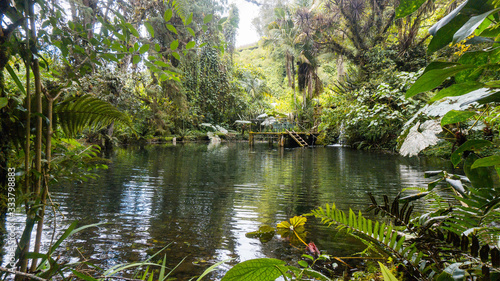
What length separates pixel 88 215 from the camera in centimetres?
275

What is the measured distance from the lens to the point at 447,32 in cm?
46

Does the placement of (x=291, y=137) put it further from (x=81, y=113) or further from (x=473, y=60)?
(x=473, y=60)

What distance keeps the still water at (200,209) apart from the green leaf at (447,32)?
1051 millimetres

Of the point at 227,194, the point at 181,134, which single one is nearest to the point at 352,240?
the point at 227,194

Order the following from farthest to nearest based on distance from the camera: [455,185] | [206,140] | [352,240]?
[206,140], [352,240], [455,185]

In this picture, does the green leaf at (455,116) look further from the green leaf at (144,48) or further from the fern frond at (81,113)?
the fern frond at (81,113)

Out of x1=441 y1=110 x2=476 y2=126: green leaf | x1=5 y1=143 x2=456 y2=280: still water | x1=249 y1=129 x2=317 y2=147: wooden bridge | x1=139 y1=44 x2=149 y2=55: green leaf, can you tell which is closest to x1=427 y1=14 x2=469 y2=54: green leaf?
x1=441 y1=110 x2=476 y2=126: green leaf

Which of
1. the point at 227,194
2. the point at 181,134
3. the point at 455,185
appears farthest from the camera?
the point at 181,134

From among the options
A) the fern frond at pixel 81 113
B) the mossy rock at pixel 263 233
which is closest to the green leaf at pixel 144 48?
the fern frond at pixel 81 113

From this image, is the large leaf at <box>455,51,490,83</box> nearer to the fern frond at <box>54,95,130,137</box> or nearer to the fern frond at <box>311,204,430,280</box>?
the fern frond at <box>311,204,430,280</box>

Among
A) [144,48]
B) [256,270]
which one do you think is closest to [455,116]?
[256,270]

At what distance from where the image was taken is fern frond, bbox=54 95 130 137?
3.58 ft

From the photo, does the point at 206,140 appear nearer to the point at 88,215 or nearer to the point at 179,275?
the point at 88,215

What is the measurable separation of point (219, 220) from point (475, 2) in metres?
2.62
